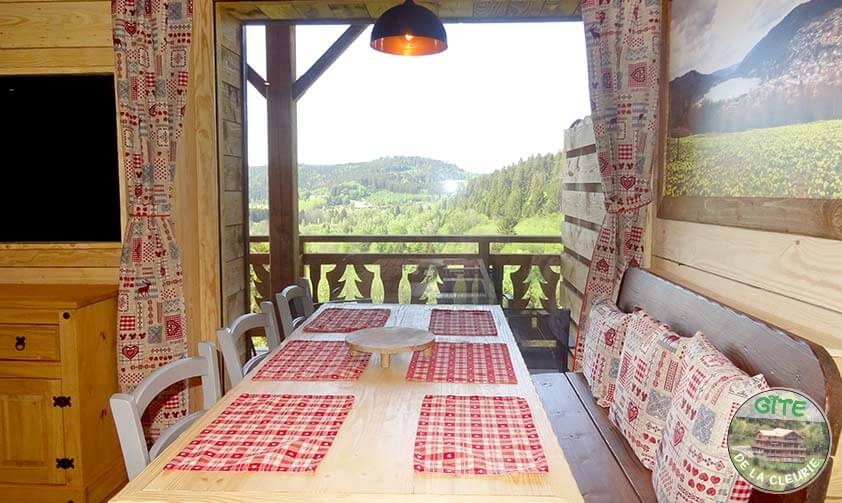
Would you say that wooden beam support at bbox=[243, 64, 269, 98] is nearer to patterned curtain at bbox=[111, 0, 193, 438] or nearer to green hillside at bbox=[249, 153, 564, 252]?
green hillside at bbox=[249, 153, 564, 252]

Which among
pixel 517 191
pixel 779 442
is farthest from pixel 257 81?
pixel 779 442

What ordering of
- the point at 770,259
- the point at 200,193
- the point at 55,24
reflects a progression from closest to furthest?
1. the point at 770,259
2. the point at 55,24
3. the point at 200,193

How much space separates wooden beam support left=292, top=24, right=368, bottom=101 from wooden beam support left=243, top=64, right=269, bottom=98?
178 millimetres

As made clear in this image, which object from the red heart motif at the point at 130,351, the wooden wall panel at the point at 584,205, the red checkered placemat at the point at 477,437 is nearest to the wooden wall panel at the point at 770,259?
the wooden wall panel at the point at 584,205

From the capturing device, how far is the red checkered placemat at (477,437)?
1161mm

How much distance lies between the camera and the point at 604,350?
223cm

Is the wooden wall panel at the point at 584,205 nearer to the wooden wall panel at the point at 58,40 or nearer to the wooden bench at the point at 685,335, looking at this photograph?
the wooden bench at the point at 685,335

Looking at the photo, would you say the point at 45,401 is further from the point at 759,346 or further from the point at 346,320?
the point at 759,346

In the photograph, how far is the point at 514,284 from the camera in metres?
3.74

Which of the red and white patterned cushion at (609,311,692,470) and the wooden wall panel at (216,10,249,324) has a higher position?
the wooden wall panel at (216,10,249,324)

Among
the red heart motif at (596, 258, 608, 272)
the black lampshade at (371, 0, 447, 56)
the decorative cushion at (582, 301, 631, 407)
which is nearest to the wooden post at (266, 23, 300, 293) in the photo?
the black lampshade at (371, 0, 447, 56)

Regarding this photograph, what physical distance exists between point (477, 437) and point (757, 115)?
1.19 m

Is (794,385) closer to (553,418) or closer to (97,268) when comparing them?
(553,418)

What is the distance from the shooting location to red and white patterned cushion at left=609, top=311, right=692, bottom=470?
5.43 feet
